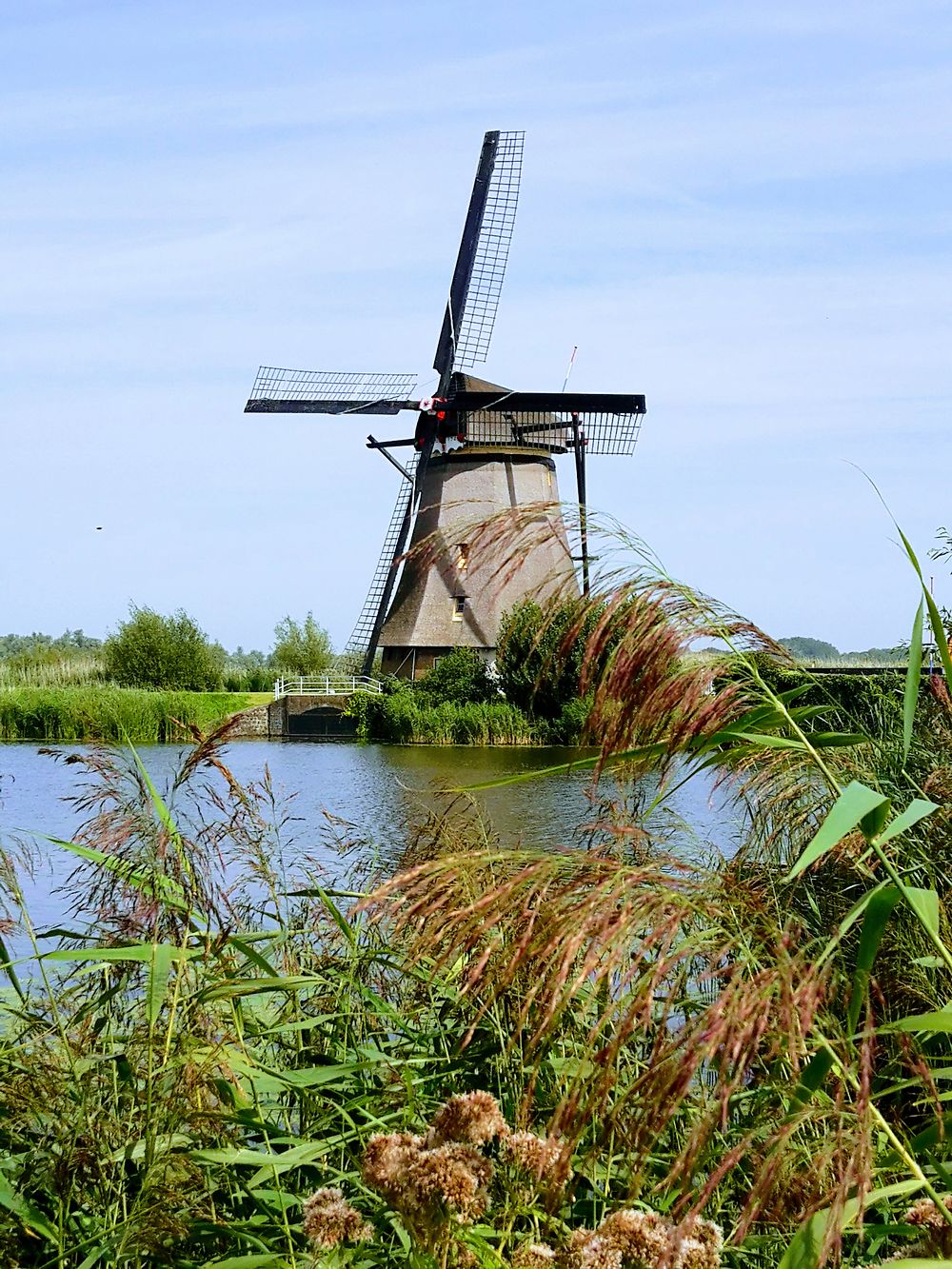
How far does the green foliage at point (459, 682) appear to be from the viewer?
2636cm

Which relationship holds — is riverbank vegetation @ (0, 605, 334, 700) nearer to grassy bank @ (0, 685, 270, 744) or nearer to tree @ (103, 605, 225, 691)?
tree @ (103, 605, 225, 691)

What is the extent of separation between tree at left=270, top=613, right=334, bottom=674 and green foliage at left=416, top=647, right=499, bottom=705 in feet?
40.7

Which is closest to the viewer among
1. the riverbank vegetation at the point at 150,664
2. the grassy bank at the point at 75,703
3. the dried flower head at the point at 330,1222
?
the dried flower head at the point at 330,1222

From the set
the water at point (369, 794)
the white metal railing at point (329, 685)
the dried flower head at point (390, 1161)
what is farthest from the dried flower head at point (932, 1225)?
the white metal railing at point (329, 685)

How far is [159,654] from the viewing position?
35.6 metres

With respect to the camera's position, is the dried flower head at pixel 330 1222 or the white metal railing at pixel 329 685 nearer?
the dried flower head at pixel 330 1222

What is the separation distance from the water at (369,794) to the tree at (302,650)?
12291mm

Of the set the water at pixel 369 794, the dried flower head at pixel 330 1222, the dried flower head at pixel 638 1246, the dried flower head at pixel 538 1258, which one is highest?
the dried flower head at pixel 638 1246

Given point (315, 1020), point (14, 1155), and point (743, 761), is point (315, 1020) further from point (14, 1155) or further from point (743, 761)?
point (743, 761)

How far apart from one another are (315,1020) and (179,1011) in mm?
216

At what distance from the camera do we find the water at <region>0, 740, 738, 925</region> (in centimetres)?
716

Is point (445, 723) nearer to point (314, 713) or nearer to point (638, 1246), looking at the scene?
point (314, 713)

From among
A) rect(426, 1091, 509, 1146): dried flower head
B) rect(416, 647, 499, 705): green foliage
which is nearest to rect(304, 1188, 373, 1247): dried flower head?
rect(426, 1091, 509, 1146): dried flower head

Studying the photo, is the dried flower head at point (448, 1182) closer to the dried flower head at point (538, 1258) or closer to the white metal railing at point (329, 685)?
the dried flower head at point (538, 1258)
